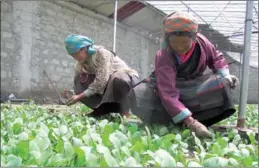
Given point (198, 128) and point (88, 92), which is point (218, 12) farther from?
point (198, 128)

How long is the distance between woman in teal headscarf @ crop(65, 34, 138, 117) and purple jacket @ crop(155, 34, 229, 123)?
1.50 feet

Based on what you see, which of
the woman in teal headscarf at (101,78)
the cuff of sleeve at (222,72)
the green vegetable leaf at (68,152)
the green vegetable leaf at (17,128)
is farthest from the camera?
the woman in teal headscarf at (101,78)

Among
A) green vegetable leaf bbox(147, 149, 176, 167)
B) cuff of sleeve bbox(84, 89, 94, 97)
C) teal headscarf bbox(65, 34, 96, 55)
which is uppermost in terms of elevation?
teal headscarf bbox(65, 34, 96, 55)

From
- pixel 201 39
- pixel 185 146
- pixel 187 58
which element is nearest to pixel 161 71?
pixel 187 58

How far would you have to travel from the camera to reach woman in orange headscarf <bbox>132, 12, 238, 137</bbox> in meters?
1.39

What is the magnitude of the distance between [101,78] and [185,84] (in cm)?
58

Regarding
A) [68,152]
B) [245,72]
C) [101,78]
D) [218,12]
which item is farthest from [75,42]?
[218,12]

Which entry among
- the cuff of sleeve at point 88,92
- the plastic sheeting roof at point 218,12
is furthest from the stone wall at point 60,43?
the plastic sheeting roof at point 218,12

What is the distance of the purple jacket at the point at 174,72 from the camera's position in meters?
1.39

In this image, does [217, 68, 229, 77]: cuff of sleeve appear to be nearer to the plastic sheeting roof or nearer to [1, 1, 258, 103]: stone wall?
[1, 1, 258, 103]: stone wall

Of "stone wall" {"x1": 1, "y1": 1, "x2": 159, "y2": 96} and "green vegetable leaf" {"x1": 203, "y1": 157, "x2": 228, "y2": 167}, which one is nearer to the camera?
"green vegetable leaf" {"x1": 203, "y1": 157, "x2": 228, "y2": 167}

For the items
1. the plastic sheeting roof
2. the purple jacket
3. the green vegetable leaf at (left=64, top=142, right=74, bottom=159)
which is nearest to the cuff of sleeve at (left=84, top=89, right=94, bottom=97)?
the purple jacket

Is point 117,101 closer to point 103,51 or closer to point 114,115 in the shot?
point 114,115

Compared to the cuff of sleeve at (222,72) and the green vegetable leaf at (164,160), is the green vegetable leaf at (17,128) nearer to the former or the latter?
the green vegetable leaf at (164,160)
